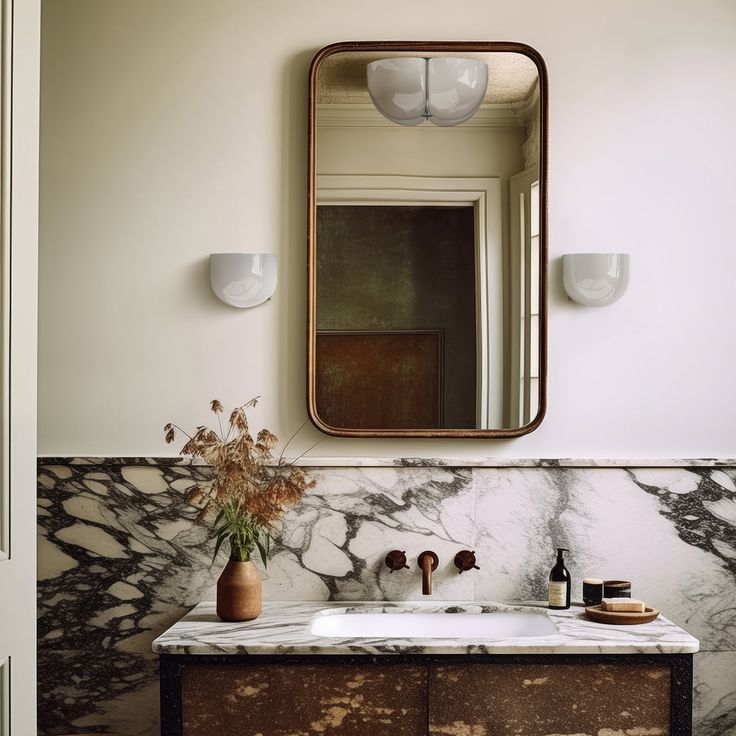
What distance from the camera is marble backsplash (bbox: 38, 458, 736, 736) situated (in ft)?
7.88

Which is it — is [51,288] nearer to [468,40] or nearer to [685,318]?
[468,40]

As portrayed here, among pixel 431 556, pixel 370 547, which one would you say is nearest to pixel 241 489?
pixel 370 547

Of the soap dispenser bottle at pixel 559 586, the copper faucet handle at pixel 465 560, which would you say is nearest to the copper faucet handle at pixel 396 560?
the copper faucet handle at pixel 465 560

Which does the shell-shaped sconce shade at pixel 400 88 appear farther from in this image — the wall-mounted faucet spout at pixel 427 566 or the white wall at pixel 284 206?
the wall-mounted faucet spout at pixel 427 566

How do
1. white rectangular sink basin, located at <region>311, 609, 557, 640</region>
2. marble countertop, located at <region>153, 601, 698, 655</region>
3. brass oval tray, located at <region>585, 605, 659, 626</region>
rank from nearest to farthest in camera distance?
1. marble countertop, located at <region>153, 601, 698, 655</region>
2. brass oval tray, located at <region>585, 605, 659, 626</region>
3. white rectangular sink basin, located at <region>311, 609, 557, 640</region>

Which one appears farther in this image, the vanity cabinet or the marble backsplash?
the marble backsplash

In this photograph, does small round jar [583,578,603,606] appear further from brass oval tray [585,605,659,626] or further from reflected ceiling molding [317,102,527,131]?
reflected ceiling molding [317,102,527,131]

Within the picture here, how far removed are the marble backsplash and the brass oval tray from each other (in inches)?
10.0

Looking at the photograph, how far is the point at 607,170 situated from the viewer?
2.47 meters

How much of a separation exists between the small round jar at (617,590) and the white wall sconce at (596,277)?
2.53ft

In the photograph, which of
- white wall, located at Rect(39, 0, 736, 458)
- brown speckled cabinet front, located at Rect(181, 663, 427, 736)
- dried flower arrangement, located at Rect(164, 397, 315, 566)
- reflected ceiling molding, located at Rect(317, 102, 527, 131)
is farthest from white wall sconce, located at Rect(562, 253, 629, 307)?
brown speckled cabinet front, located at Rect(181, 663, 427, 736)

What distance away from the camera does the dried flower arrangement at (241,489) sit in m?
2.15

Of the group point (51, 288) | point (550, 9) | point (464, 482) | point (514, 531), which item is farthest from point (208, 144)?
point (514, 531)

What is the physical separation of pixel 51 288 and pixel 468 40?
4.52 ft
